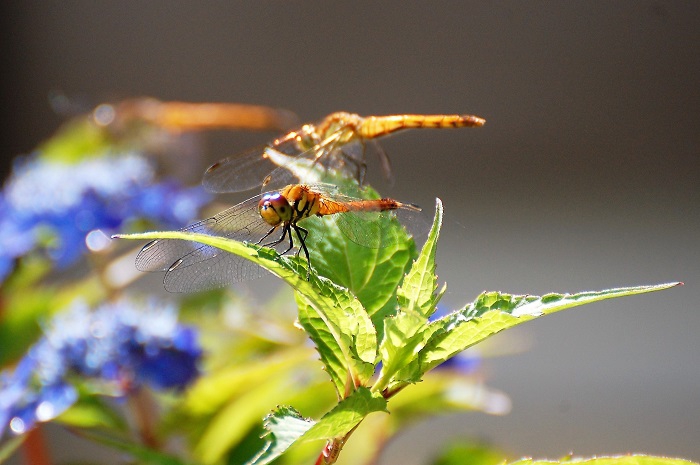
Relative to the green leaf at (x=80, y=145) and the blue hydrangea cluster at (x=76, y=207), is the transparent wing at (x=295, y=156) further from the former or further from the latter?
the green leaf at (x=80, y=145)

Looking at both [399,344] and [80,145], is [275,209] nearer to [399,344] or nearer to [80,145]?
[399,344]

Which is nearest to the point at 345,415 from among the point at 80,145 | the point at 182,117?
the point at 80,145

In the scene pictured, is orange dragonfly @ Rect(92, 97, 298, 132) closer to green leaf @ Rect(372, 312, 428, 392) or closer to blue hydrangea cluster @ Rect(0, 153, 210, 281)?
blue hydrangea cluster @ Rect(0, 153, 210, 281)

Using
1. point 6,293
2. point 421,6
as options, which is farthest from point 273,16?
point 6,293

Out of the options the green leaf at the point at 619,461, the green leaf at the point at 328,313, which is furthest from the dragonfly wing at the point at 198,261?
the green leaf at the point at 619,461

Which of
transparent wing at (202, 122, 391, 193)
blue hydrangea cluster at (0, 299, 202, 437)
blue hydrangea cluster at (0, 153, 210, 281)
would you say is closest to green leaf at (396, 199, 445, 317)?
transparent wing at (202, 122, 391, 193)

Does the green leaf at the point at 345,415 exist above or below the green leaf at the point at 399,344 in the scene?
below
